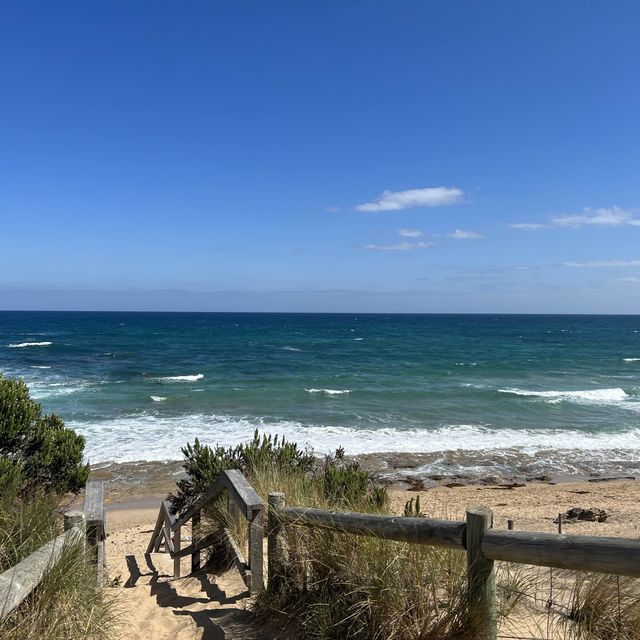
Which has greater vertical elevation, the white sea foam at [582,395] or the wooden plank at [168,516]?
the wooden plank at [168,516]

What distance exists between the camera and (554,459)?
18219 mm

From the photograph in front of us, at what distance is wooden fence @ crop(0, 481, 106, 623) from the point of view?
2816mm

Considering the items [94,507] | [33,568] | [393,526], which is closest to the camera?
[33,568]

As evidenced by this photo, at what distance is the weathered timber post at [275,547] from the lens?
4.37 metres

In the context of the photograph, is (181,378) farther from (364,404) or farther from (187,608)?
(187,608)

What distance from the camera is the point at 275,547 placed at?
4457 millimetres

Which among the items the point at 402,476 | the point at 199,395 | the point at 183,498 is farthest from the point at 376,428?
the point at 183,498

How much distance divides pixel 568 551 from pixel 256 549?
2.82m

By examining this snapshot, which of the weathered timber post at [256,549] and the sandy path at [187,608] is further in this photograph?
the weathered timber post at [256,549]

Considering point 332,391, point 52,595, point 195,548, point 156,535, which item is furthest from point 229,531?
point 332,391

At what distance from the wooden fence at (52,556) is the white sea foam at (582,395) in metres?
26.3

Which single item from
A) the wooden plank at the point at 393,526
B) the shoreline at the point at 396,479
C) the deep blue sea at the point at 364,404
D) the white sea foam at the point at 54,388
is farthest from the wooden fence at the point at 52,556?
the white sea foam at the point at 54,388

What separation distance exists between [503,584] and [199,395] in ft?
86.5

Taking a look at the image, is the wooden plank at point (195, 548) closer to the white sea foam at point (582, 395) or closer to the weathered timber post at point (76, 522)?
the weathered timber post at point (76, 522)
